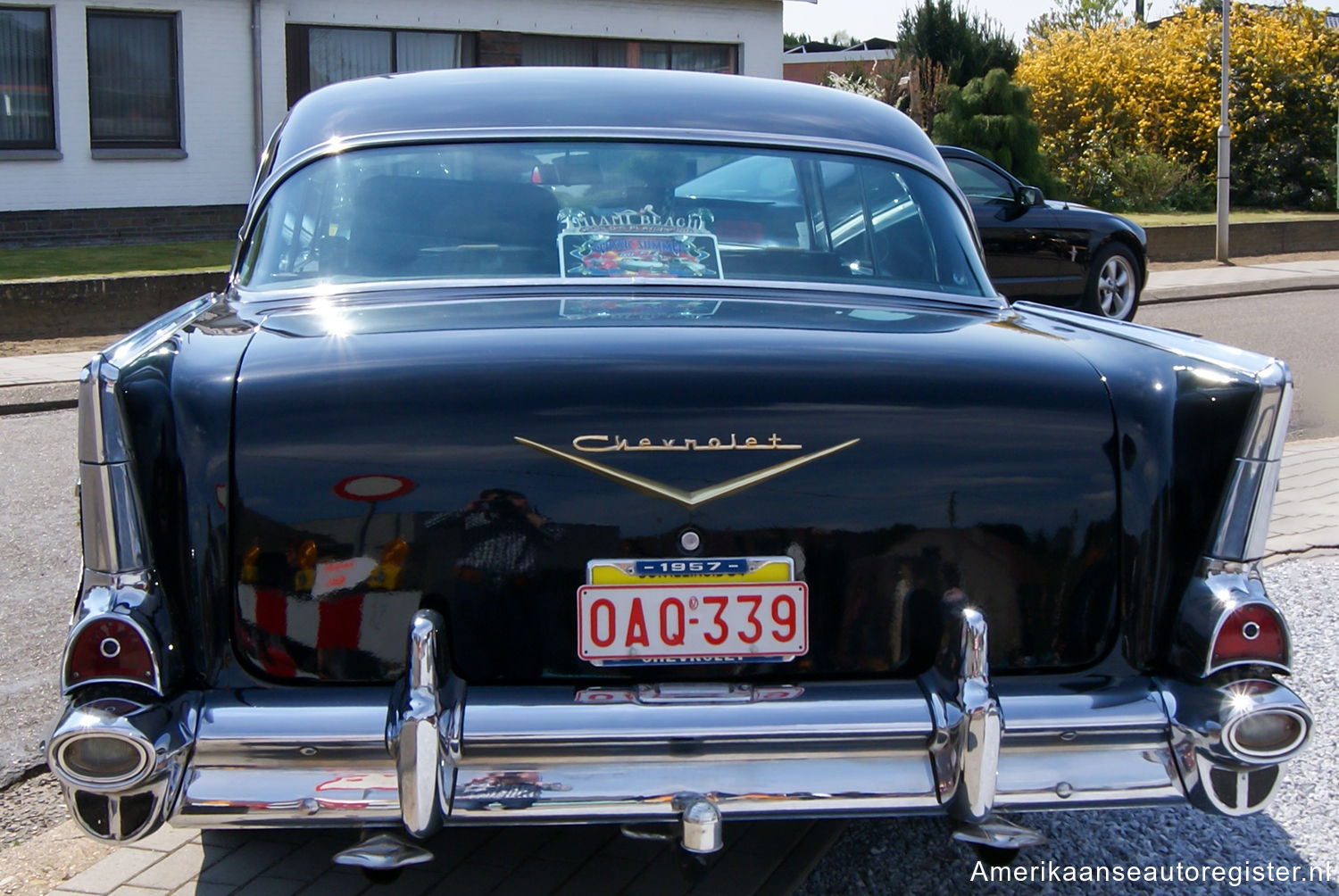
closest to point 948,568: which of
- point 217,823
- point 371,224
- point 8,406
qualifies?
point 217,823

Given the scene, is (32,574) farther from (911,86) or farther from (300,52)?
(911,86)

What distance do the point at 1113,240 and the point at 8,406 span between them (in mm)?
9984

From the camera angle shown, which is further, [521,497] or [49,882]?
[49,882]

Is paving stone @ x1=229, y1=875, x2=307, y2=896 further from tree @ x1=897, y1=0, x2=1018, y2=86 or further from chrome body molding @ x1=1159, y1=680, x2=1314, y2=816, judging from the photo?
tree @ x1=897, y1=0, x2=1018, y2=86

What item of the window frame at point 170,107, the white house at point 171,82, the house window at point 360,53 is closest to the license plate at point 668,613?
the white house at point 171,82

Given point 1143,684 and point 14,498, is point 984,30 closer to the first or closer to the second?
point 14,498

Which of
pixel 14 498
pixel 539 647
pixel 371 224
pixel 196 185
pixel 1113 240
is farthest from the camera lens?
pixel 196 185

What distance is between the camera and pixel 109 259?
1603 cm

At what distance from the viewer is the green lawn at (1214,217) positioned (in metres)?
22.6

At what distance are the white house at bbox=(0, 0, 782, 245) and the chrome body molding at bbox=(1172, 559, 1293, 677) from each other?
681 inches

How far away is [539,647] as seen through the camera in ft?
8.68

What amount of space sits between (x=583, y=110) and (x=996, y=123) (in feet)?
70.9

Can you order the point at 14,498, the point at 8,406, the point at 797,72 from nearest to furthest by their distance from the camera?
the point at 14,498, the point at 8,406, the point at 797,72

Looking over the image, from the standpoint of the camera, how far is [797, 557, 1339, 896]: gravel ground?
3221 millimetres
